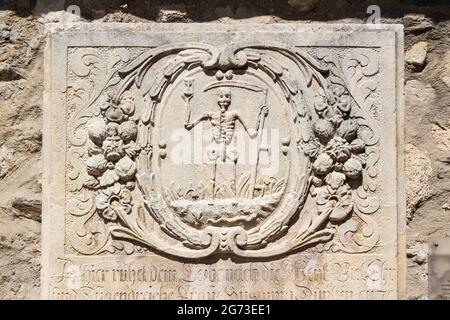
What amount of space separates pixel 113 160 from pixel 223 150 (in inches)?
19.0

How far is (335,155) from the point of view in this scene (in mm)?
3691

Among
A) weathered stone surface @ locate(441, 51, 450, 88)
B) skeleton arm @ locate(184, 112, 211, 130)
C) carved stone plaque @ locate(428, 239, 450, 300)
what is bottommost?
carved stone plaque @ locate(428, 239, 450, 300)

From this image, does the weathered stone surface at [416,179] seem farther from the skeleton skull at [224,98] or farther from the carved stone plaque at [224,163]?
the skeleton skull at [224,98]

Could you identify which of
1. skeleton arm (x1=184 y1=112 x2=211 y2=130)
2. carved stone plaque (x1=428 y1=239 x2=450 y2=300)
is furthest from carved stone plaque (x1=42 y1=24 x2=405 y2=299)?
carved stone plaque (x1=428 y1=239 x2=450 y2=300)

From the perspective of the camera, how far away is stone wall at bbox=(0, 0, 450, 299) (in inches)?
148

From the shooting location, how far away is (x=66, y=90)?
3.77 metres

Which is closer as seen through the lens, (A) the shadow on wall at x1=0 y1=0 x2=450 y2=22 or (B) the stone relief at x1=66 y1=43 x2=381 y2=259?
(B) the stone relief at x1=66 y1=43 x2=381 y2=259

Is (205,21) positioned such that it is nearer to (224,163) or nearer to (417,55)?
(224,163)

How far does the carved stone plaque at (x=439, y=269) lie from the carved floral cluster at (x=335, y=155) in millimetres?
411

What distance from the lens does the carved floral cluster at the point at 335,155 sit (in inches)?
145

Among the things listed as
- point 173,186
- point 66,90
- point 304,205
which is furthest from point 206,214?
point 66,90

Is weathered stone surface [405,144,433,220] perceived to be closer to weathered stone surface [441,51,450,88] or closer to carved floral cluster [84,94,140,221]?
weathered stone surface [441,51,450,88]

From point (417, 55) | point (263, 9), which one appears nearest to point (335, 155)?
point (417, 55)
